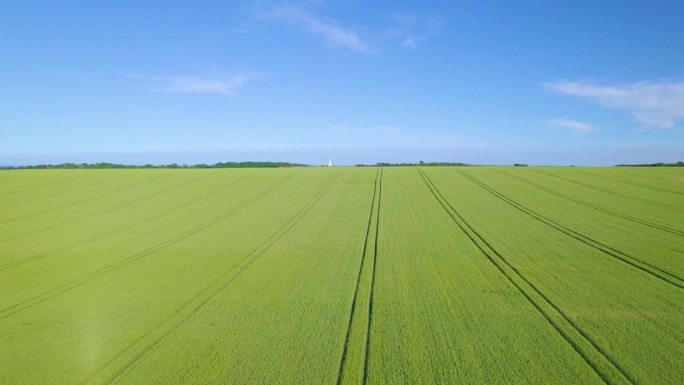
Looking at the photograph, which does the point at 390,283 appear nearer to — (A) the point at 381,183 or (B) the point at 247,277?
(B) the point at 247,277

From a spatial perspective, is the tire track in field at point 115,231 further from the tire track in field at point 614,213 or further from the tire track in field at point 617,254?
the tire track in field at point 614,213

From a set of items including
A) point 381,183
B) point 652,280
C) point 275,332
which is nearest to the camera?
point 275,332

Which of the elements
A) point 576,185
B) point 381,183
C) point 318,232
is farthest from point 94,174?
point 576,185

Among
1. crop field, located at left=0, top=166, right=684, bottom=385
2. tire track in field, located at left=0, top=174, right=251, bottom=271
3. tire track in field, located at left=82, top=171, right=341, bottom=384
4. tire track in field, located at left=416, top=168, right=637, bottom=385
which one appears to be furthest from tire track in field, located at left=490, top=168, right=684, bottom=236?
tire track in field, located at left=0, top=174, right=251, bottom=271

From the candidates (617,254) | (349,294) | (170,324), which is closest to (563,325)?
(349,294)

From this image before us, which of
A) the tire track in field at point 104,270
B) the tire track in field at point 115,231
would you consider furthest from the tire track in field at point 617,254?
the tire track in field at point 115,231

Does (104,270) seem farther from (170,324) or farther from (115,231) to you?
(115,231)
